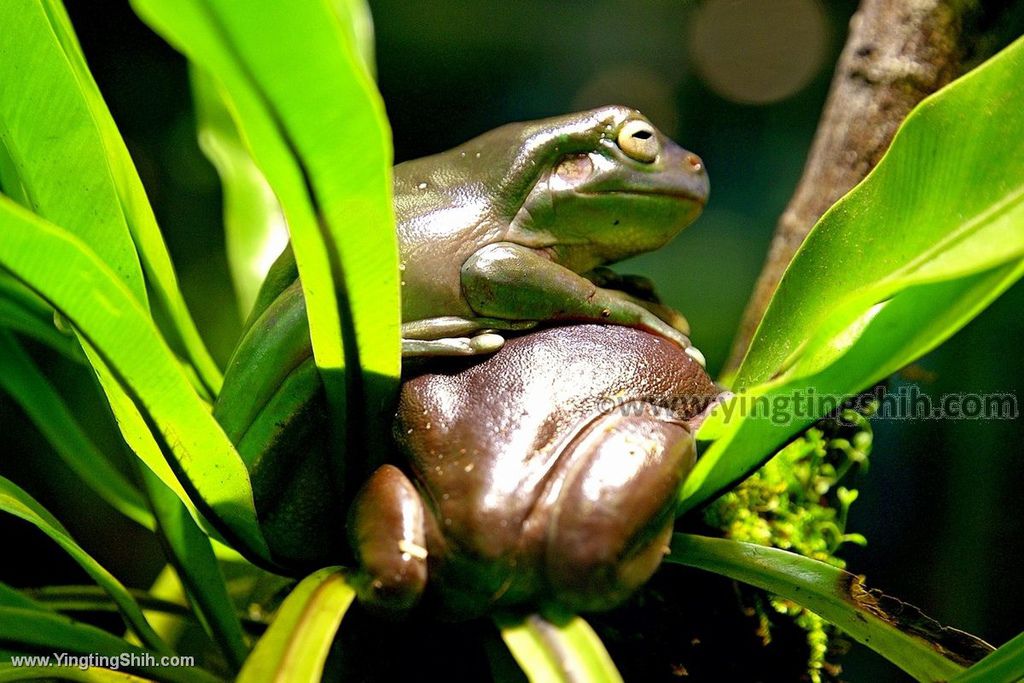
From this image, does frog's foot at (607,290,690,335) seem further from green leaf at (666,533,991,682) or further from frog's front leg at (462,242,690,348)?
green leaf at (666,533,991,682)

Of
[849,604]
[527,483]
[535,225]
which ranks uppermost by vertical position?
[535,225]

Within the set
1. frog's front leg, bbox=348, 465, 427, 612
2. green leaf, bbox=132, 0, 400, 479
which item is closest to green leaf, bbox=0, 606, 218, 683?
frog's front leg, bbox=348, 465, 427, 612

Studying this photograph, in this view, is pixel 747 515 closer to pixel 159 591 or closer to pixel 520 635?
pixel 520 635

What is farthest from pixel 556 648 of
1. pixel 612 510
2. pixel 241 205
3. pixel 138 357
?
pixel 241 205

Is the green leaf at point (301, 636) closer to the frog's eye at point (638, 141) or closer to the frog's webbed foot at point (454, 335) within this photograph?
the frog's webbed foot at point (454, 335)

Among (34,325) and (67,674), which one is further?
(34,325)

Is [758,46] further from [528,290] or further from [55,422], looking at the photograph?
[55,422]
